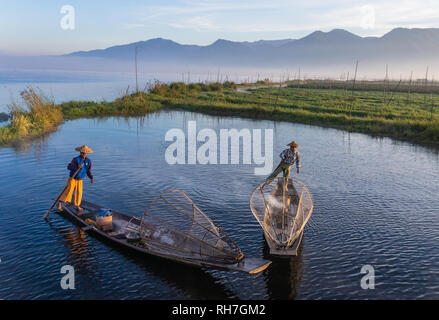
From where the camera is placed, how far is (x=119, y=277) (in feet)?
25.8

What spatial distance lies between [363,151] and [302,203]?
12.6m

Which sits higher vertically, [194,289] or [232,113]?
[232,113]

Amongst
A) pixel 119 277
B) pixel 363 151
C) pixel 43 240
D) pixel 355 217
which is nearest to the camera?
pixel 119 277

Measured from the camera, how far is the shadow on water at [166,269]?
24.5 feet

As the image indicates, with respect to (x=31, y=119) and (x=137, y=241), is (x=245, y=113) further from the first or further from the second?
(x=137, y=241)

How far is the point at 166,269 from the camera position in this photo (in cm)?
817

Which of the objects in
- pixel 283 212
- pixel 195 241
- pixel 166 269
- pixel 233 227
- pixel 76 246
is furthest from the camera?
pixel 233 227

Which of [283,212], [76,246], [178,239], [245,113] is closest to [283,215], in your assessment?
[283,212]

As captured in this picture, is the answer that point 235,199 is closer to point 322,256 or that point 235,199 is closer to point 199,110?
point 322,256

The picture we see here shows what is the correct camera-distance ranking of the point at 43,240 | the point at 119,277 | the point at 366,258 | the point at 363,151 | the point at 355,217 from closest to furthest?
the point at 119,277
the point at 366,258
the point at 43,240
the point at 355,217
the point at 363,151

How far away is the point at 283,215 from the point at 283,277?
1.43 meters
